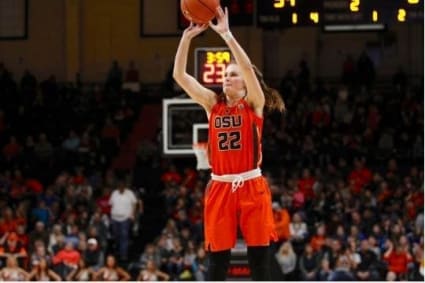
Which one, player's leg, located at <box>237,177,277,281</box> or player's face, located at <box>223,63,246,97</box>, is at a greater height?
player's face, located at <box>223,63,246,97</box>

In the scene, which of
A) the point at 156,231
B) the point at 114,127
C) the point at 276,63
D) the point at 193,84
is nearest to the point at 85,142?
the point at 114,127

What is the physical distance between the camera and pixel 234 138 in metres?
7.00

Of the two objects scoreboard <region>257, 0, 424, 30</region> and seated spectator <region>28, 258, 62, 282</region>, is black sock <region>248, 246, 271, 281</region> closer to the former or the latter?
scoreboard <region>257, 0, 424, 30</region>

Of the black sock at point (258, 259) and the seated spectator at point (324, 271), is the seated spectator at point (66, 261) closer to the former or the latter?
the seated spectator at point (324, 271)

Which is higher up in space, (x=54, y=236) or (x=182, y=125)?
(x=182, y=125)

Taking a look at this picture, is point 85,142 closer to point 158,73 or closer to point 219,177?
point 158,73

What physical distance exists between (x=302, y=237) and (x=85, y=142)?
605 cm

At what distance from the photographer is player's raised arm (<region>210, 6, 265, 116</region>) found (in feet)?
22.0

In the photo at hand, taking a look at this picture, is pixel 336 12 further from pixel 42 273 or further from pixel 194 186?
pixel 194 186

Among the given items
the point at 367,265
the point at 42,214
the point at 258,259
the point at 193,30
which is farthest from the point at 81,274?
the point at 193,30

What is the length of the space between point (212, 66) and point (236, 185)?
310 inches

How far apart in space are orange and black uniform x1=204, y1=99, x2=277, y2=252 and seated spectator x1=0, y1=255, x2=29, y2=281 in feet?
34.7

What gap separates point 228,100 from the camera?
7074 millimetres

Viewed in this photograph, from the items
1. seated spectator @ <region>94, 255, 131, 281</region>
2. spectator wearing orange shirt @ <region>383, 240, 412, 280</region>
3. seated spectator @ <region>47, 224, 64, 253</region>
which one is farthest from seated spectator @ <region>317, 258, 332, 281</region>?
seated spectator @ <region>47, 224, 64, 253</region>
